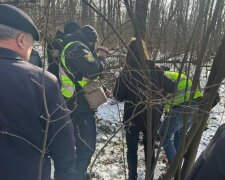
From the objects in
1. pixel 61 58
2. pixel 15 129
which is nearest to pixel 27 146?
pixel 15 129

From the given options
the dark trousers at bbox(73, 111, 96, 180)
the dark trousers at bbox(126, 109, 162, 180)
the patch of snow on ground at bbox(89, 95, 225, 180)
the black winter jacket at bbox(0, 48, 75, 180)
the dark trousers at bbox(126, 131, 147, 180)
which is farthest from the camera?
the patch of snow on ground at bbox(89, 95, 225, 180)

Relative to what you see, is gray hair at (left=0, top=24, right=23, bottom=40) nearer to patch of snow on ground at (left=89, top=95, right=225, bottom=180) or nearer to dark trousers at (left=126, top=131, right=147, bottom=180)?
patch of snow on ground at (left=89, top=95, right=225, bottom=180)

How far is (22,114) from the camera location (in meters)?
1.86

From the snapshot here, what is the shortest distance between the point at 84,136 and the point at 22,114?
1.85 metres

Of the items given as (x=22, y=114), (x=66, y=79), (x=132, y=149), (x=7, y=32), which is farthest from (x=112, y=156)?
(x=7, y=32)

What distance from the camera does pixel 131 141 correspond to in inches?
168

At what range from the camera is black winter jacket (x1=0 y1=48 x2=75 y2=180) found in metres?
1.85

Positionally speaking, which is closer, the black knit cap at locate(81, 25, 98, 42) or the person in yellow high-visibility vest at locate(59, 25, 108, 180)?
the person in yellow high-visibility vest at locate(59, 25, 108, 180)

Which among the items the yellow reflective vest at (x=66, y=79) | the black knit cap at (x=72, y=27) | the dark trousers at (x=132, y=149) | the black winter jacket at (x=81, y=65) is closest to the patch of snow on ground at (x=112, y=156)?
the dark trousers at (x=132, y=149)

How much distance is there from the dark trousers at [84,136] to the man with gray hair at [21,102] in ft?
5.46

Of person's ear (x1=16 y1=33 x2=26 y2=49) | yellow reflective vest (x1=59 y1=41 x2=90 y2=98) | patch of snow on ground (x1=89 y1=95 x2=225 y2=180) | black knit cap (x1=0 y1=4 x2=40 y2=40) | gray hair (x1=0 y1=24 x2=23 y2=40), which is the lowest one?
patch of snow on ground (x1=89 y1=95 x2=225 y2=180)

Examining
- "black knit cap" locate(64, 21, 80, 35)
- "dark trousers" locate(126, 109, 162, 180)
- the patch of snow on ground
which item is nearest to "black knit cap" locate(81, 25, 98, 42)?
"black knit cap" locate(64, 21, 80, 35)

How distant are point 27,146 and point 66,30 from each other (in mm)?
2300

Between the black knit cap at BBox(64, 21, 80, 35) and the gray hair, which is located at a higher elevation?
the gray hair
